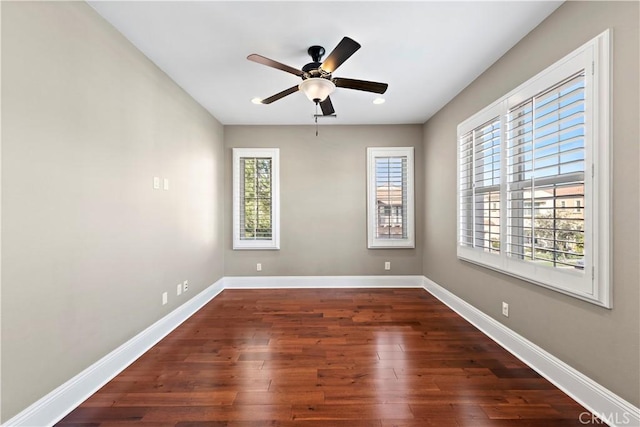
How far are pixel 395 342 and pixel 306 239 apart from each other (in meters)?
2.37

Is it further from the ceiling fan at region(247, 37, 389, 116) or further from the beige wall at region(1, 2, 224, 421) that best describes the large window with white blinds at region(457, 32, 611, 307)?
the beige wall at region(1, 2, 224, 421)

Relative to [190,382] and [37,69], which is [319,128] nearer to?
[37,69]

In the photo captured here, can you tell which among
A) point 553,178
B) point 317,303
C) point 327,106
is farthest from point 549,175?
point 317,303

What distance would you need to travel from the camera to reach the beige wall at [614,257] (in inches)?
59.3

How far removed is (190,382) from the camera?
2053 mm

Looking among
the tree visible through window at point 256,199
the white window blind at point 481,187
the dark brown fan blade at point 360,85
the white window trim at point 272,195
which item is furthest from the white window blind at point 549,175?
the tree visible through window at point 256,199

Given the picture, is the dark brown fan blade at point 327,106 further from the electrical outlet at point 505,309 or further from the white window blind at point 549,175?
the electrical outlet at point 505,309

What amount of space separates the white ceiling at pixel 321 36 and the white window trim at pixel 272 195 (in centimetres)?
129

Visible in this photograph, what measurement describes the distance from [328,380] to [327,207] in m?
2.94

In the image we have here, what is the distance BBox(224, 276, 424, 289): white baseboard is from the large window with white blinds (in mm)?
1828

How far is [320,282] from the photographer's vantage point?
15.2ft

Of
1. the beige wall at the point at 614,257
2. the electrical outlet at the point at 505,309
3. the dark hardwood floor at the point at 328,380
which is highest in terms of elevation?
the beige wall at the point at 614,257

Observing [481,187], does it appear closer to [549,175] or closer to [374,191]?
[549,175]

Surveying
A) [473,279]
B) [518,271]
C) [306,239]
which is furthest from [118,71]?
[473,279]
